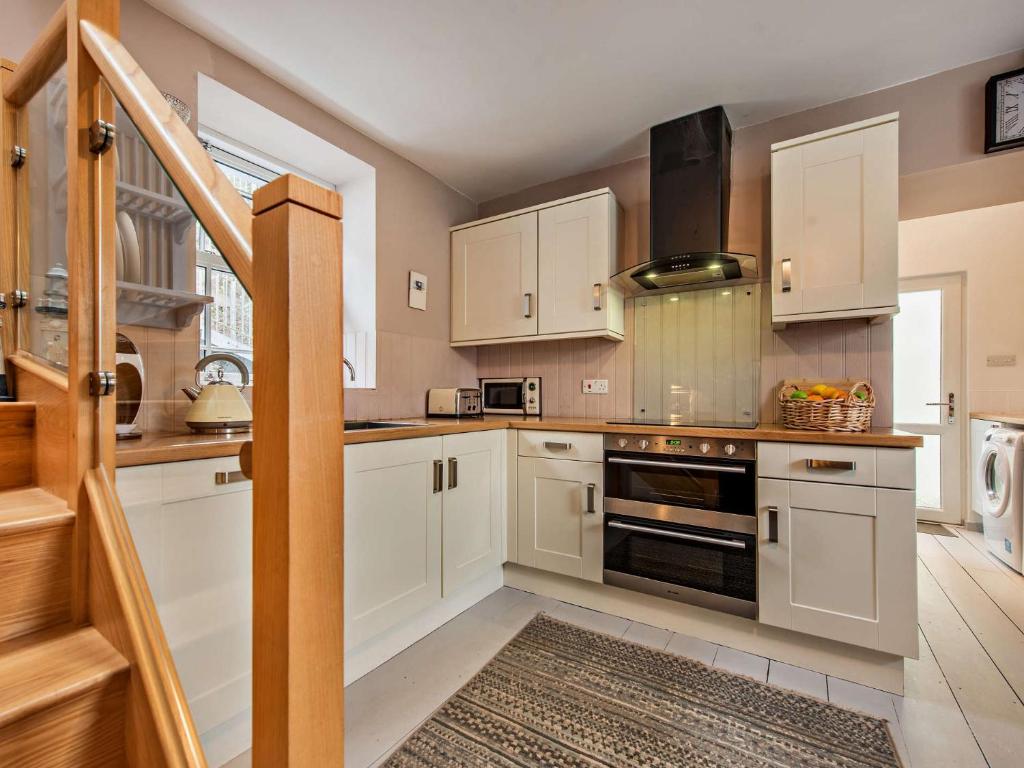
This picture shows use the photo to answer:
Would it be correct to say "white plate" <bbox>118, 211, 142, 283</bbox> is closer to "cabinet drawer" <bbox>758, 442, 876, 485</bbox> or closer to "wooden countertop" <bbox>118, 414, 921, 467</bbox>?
"wooden countertop" <bbox>118, 414, 921, 467</bbox>

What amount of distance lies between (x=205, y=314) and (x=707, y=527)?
1.99 metres

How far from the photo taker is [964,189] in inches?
90.0

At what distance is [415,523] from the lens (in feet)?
6.38

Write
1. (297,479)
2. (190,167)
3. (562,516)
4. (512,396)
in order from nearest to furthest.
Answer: (297,479), (190,167), (562,516), (512,396)

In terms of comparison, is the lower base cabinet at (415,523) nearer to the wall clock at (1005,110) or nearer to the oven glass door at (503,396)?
the oven glass door at (503,396)

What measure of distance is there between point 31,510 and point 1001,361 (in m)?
5.39

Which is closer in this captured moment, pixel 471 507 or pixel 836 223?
pixel 836 223

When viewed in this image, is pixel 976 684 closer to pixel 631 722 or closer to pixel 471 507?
pixel 631 722

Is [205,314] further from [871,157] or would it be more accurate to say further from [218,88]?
[871,157]

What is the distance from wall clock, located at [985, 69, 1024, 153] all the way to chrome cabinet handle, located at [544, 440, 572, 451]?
2258 millimetres

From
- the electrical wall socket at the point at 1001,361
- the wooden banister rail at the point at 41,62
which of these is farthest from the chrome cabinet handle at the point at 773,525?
the electrical wall socket at the point at 1001,361

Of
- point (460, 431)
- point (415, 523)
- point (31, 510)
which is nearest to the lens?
point (31, 510)

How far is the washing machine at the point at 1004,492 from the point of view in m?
2.69

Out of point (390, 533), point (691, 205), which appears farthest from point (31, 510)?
point (691, 205)
